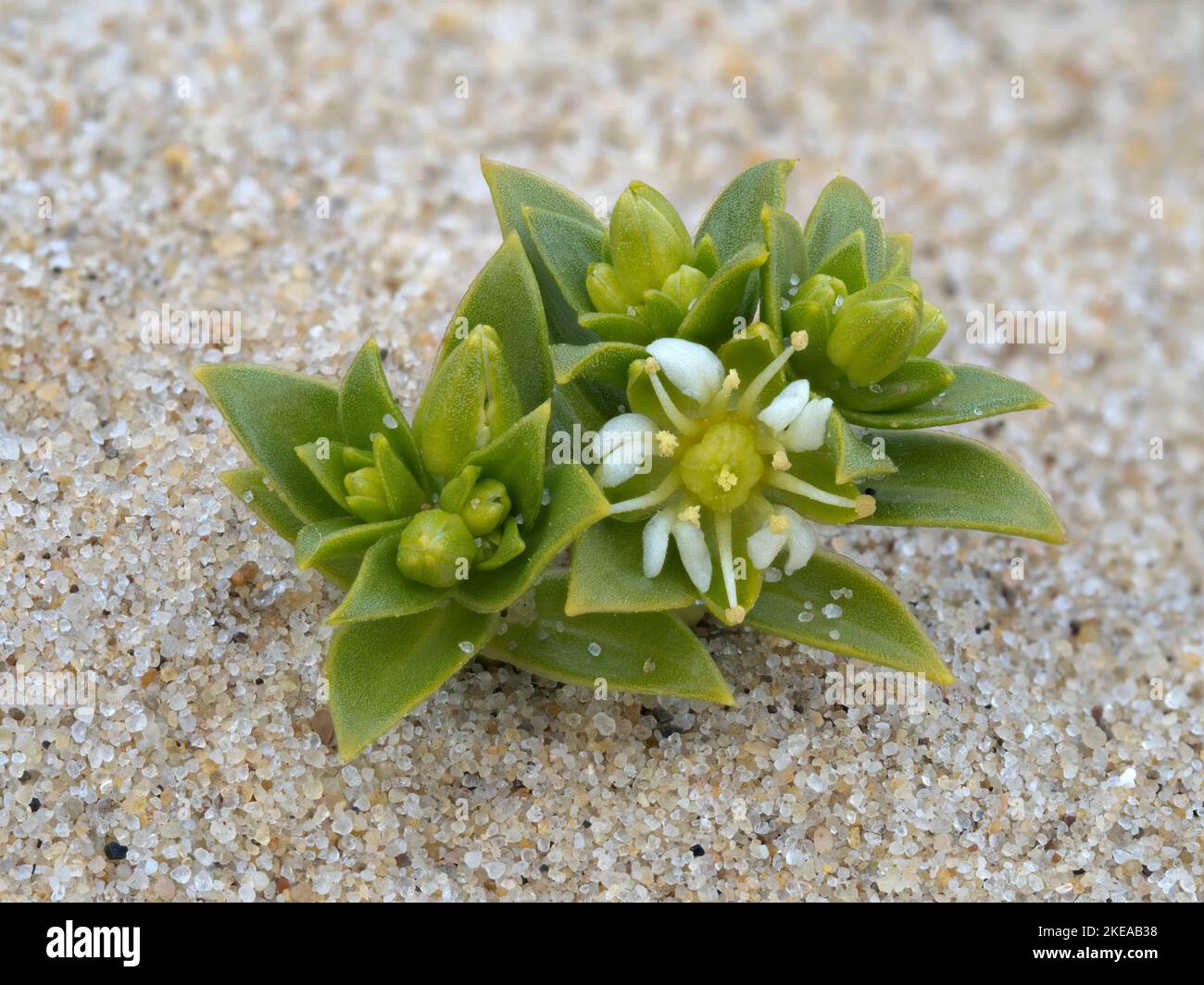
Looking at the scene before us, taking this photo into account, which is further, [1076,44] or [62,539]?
[1076,44]

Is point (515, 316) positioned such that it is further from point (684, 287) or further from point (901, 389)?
point (901, 389)

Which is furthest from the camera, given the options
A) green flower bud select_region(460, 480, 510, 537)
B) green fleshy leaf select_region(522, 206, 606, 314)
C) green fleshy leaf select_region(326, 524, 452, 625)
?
green fleshy leaf select_region(522, 206, 606, 314)

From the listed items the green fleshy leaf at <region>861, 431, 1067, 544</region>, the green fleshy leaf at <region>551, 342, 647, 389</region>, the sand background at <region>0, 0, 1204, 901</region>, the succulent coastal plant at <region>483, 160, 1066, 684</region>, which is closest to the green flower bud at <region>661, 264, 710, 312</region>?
the succulent coastal plant at <region>483, 160, 1066, 684</region>

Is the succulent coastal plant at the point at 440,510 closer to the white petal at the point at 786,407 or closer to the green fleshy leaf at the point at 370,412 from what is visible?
the green fleshy leaf at the point at 370,412

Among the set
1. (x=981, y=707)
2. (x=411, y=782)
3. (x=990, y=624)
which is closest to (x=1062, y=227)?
(x=990, y=624)

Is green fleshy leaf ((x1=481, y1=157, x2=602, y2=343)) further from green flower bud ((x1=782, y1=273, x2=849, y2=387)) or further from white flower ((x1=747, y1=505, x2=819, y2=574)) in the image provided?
white flower ((x1=747, y1=505, x2=819, y2=574))
